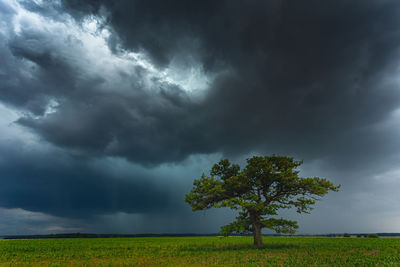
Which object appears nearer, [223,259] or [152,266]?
[152,266]

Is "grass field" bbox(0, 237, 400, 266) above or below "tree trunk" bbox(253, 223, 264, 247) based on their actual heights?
below

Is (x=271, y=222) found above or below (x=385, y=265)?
above

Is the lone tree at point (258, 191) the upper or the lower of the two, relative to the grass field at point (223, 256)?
upper

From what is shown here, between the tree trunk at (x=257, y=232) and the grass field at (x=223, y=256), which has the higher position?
the tree trunk at (x=257, y=232)

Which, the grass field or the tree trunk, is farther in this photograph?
the tree trunk

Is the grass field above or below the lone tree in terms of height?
below

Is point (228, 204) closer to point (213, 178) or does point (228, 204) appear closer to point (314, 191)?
point (213, 178)

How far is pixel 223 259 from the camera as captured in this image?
81.7 ft

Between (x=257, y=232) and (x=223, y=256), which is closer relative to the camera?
(x=223, y=256)

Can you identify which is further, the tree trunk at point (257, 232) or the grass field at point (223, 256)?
the tree trunk at point (257, 232)

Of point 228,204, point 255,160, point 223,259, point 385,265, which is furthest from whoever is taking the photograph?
point 255,160

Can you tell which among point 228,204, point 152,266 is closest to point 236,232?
point 228,204

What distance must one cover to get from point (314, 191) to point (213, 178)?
15319 millimetres

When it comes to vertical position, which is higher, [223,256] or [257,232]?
[257,232]
